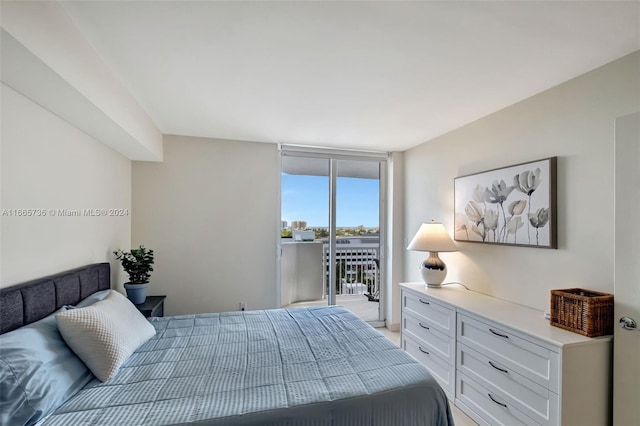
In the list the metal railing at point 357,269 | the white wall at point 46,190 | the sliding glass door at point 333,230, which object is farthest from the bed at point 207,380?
the metal railing at point 357,269

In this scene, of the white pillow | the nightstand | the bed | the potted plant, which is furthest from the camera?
the potted plant

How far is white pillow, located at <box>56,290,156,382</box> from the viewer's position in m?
1.48

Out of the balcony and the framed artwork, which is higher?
the framed artwork

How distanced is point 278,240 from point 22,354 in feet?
8.64

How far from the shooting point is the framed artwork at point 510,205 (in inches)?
84.8

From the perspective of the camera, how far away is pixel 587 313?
5.56ft

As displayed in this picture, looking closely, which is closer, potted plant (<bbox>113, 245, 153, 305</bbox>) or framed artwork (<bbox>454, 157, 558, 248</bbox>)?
framed artwork (<bbox>454, 157, 558, 248</bbox>)

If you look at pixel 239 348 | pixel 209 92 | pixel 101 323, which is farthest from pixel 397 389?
pixel 209 92

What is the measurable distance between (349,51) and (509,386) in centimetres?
239

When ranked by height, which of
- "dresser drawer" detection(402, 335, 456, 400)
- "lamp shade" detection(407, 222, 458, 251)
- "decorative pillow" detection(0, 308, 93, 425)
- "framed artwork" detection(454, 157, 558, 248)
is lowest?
"dresser drawer" detection(402, 335, 456, 400)

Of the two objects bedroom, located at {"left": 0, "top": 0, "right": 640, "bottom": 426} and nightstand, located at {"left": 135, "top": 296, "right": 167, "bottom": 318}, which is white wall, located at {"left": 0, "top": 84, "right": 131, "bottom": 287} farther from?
nightstand, located at {"left": 135, "top": 296, "right": 167, "bottom": 318}

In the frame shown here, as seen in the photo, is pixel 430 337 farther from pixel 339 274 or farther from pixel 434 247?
pixel 339 274

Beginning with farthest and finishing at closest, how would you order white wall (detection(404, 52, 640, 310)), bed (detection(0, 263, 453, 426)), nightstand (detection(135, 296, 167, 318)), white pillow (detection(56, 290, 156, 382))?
nightstand (detection(135, 296, 167, 318)) → white wall (detection(404, 52, 640, 310)) → white pillow (detection(56, 290, 156, 382)) → bed (detection(0, 263, 453, 426))

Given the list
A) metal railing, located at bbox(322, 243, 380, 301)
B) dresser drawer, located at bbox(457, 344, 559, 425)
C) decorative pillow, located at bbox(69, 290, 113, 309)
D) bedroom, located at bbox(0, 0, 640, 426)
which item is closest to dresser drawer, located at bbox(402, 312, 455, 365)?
dresser drawer, located at bbox(457, 344, 559, 425)
